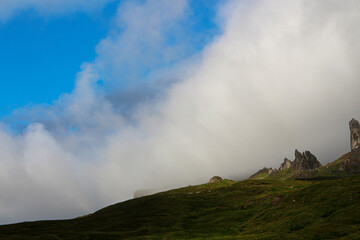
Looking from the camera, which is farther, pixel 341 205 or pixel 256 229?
pixel 256 229

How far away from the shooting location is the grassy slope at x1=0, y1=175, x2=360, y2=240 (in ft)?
218

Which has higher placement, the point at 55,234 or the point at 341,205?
the point at 55,234

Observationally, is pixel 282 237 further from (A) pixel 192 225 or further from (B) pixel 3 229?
(B) pixel 3 229

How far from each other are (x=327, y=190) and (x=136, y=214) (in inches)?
4468

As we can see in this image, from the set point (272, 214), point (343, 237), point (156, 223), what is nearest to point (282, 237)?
point (343, 237)

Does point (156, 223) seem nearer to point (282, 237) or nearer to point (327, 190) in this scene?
point (327, 190)

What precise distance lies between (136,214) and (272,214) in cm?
10289

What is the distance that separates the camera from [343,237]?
51250mm

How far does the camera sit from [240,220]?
116125mm

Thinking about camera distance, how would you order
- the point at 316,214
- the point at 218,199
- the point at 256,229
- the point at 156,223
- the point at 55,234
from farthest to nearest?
the point at 218,199 < the point at 156,223 < the point at 55,234 < the point at 256,229 < the point at 316,214

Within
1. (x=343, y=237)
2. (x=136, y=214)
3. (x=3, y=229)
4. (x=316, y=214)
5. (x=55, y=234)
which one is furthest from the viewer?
(x=136, y=214)

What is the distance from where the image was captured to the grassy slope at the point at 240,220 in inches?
2621

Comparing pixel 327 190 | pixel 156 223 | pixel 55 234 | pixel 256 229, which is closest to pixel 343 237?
pixel 256 229

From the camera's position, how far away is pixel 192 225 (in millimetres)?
128875
